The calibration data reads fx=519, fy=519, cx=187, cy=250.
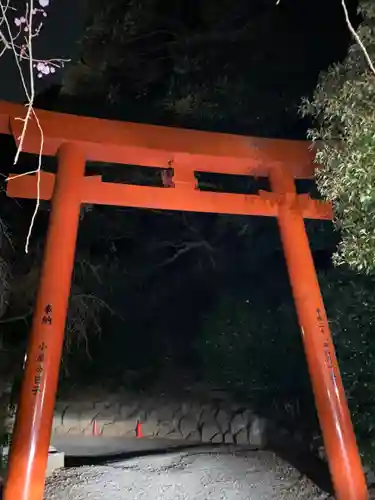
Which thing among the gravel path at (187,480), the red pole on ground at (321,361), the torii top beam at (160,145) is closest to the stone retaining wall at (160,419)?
the gravel path at (187,480)

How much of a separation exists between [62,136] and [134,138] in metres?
0.69

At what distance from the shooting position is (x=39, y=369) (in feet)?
14.0

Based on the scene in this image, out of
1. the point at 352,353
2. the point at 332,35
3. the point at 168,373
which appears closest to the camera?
the point at 352,353

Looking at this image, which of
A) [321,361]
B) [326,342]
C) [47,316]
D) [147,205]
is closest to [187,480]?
[321,361]

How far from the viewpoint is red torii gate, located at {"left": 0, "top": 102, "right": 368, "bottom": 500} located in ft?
13.9

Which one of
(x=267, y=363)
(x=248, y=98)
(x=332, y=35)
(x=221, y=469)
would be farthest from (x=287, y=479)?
(x=332, y=35)

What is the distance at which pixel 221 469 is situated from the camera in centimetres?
622

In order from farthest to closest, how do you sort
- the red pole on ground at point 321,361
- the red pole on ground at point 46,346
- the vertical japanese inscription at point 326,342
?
the vertical japanese inscription at point 326,342
the red pole on ground at point 321,361
the red pole on ground at point 46,346

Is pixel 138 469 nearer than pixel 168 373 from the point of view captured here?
Yes

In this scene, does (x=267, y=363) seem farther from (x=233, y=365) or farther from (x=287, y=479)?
(x=287, y=479)

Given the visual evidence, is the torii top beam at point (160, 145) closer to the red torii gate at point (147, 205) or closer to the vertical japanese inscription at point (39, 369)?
the red torii gate at point (147, 205)

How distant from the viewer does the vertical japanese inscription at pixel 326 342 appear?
4.78 m

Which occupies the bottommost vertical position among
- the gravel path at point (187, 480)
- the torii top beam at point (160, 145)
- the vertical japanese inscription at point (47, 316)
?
the gravel path at point (187, 480)

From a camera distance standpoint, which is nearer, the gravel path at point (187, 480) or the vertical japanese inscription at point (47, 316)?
the vertical japanese inscription at point (47, 316)
